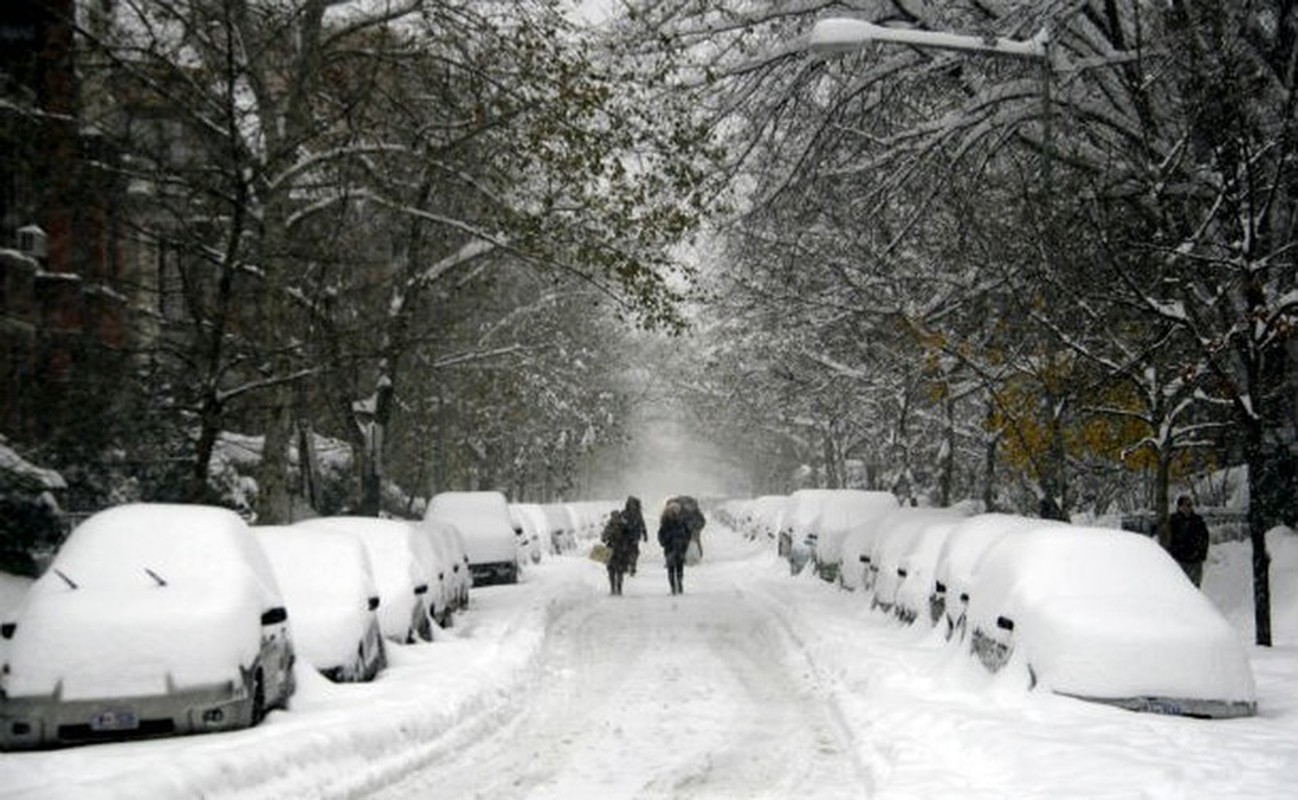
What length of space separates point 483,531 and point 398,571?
42.2 ft

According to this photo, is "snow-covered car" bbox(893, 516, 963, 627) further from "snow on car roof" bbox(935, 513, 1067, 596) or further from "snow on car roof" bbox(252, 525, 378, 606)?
"snow on car roof" bbox(252, 525, 378, 606)

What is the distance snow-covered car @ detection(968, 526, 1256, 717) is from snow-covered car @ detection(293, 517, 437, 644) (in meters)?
6.80

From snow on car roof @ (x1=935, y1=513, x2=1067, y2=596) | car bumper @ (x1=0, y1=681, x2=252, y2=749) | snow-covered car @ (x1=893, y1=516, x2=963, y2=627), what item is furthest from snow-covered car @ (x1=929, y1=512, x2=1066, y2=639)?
car bumper @ (x1=0, y1=681, x2=252, y2=749)

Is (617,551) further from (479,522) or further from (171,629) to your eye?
(171,629)

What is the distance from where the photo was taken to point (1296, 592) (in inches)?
706

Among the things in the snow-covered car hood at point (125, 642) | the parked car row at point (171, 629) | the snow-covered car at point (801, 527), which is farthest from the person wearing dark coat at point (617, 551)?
the snow-covered car hood at point (125, 642)

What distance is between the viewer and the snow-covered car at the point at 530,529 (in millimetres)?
34781

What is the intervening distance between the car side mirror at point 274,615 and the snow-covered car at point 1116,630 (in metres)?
5.99

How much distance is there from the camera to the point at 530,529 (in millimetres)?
37688

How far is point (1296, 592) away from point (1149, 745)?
9984 millimetres

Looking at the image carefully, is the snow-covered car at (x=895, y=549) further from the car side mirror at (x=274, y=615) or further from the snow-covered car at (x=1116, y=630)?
the car side mirror at (x=274, y=615)

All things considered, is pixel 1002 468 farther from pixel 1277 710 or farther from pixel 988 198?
pixel 1277 710

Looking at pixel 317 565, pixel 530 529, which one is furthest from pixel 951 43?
pixel 530 529

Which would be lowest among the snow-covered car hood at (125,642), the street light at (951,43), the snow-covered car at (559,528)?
the snow-covered car hood at (125,642)
